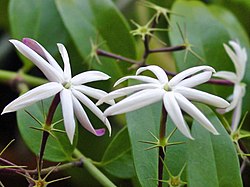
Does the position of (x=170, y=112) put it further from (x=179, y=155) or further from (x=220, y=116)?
(x=220, y=116)

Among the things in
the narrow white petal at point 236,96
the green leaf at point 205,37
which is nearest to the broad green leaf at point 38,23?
the green leaf at point 205,37

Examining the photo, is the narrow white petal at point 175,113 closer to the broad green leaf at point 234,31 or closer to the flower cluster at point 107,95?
the flower cluster at point 107,95

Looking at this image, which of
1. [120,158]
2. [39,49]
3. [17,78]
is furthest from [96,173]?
[17,78]

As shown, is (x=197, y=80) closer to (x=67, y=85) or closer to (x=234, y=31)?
(x=67, y=85)

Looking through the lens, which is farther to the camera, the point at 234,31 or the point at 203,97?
the point at 234,31

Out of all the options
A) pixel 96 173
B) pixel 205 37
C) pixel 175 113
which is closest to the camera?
pixel 175 113

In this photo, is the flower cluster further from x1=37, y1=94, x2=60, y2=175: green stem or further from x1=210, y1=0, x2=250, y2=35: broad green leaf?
x1=210, y1=0, x2=250, y2=35: broad green leaf
